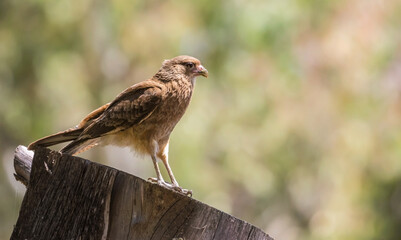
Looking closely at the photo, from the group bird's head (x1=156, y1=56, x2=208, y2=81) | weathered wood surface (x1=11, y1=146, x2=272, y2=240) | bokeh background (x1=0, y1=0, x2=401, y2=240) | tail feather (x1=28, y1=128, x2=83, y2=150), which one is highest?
bokeh background (x1=0, y1=0, x2=401, y2=240)

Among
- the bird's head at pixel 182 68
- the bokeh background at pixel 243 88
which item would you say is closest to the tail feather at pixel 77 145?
the bird's head at pixel 182 68

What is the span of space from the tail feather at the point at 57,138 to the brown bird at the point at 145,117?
166 millimetres

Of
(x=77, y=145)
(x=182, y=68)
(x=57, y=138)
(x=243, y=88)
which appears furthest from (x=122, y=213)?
(x=243, y=88)

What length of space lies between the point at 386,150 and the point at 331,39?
323 cm

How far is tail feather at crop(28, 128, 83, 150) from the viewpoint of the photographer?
4562 millimetres

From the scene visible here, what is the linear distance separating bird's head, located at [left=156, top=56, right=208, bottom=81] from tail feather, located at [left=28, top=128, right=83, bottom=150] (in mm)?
1176

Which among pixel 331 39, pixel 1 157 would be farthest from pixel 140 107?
pixel 331 39

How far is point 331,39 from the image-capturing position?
1825cm

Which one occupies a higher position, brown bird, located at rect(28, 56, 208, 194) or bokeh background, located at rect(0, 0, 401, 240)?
bokeh background, located at rect(0, 0, 401, 240)

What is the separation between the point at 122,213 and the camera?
12.1 ft

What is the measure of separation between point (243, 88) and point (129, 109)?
11338 millimetres

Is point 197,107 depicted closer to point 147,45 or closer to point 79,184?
point 147,45

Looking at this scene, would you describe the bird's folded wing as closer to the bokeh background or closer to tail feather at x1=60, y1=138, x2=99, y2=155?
tail feather at x1=60, y1=138, x2=99, y2=155

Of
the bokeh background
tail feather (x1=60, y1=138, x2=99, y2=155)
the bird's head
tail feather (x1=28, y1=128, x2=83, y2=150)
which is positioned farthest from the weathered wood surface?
the bokeh background
